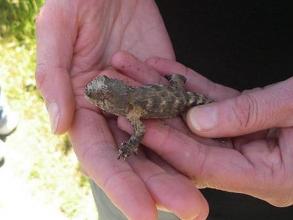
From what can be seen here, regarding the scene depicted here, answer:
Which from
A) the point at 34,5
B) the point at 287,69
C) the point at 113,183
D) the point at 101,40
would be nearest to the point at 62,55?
the point at 101,40

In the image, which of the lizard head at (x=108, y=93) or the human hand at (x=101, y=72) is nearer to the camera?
the human hand at (x=101, y=72)

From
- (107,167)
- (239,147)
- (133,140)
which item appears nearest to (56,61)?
(133,140)

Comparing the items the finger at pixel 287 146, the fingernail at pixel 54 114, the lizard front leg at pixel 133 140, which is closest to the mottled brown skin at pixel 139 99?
the lizard front leg at pixel 133 140

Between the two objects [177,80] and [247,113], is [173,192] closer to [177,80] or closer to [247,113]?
[247,113]

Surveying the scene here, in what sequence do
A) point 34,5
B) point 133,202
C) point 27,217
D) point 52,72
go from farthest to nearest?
point 34,5 < point 27,217 < point 52,72 < point 133,202

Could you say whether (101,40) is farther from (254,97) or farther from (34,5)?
(34,5)

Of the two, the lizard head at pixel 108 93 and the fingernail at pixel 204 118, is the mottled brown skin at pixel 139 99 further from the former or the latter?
the fingernail at pixel 204 118
